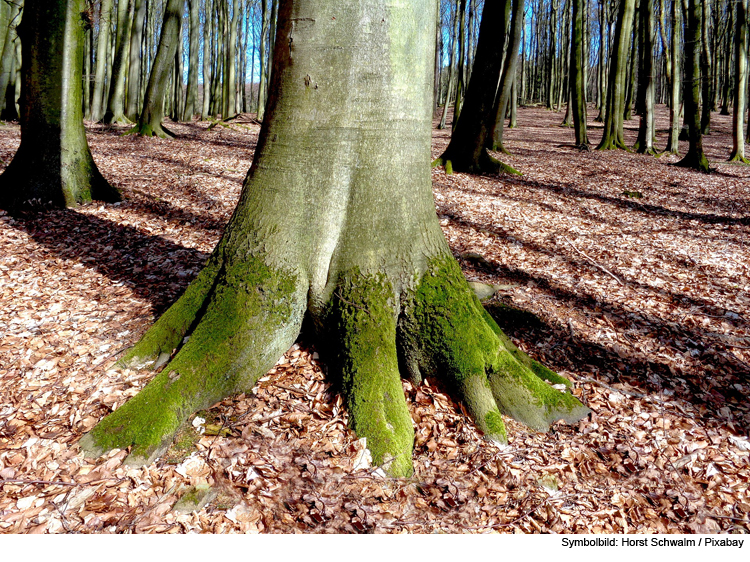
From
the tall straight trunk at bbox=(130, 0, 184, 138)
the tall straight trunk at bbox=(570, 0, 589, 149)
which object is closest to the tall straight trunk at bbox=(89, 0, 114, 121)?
the tall straight trunk at bbox=(130, 0, 184, 138)

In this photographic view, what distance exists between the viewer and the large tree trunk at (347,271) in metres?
2.94

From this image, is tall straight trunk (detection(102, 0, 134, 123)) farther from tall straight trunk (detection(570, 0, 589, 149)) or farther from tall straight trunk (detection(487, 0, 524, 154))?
tall straight trunk (detection(570, 0, 589, 149))

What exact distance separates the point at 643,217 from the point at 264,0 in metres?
21.7

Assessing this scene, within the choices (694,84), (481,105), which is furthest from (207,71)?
(694,84)

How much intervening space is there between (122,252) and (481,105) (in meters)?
8.39

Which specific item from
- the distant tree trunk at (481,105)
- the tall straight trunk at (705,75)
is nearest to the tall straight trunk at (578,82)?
the tall straight trunk at (705,75)

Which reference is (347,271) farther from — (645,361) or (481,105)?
(481,105)

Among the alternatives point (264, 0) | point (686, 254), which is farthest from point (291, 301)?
point (264, 0)

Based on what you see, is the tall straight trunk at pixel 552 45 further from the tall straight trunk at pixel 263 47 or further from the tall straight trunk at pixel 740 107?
the tall straight trunk at pixel 740 107

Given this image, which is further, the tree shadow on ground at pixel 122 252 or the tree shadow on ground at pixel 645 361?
the tree shadow on ground at pixel 122 252

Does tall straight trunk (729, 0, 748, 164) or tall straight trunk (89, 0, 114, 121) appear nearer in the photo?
tall straight trunk (729, 0, 748, 164)

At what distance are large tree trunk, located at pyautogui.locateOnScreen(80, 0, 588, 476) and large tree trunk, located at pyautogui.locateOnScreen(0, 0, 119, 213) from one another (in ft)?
16.9

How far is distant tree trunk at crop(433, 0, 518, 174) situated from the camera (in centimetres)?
1111

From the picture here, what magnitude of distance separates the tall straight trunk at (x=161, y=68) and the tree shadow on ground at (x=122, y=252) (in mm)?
8718
